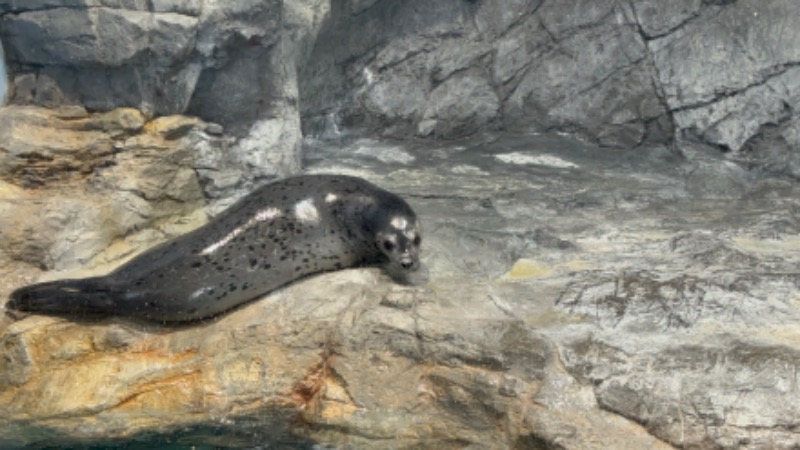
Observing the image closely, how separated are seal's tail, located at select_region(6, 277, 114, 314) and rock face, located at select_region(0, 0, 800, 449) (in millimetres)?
96

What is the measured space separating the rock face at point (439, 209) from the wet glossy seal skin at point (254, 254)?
17 centimetres

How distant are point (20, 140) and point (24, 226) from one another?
639 mm

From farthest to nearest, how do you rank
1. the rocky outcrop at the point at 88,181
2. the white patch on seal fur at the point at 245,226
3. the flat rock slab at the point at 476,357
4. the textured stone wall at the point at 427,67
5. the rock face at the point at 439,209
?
the textured stone wall at the point at 427,67 → the rocky outcrop at the point at 88,181 → the white patch on seal fur at the point at 245,226 → the rock face at the point at 439,209 → the flat rock slab at the point at 476,357

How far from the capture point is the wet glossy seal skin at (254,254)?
5.72m

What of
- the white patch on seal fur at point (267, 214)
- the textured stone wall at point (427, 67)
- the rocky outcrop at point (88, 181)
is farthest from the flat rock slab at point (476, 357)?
the textured stone wall at point (427, 67)

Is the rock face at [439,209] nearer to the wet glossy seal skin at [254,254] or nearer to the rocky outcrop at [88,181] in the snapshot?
the rocky outcrop at [88,181]

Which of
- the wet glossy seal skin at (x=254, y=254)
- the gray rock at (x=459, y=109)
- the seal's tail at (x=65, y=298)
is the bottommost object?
the seal's tail at (x=65, y=298)

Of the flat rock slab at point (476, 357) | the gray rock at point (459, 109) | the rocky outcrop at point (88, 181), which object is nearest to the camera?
the flat rock slab at point (476, 357)

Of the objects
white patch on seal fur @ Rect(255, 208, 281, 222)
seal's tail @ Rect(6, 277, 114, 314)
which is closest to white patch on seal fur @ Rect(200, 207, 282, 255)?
white patch on seal fur @ Rect(255, 208, 281, 222)

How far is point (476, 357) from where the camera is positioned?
16.0 ft

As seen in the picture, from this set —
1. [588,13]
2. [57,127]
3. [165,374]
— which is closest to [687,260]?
[165,374]

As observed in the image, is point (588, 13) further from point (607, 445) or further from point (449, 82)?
point (607, 445)

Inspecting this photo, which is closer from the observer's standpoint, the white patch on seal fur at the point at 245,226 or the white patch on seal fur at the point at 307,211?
the white patch on seal fur at the point at 245,226

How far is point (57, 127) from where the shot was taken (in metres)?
6.62
